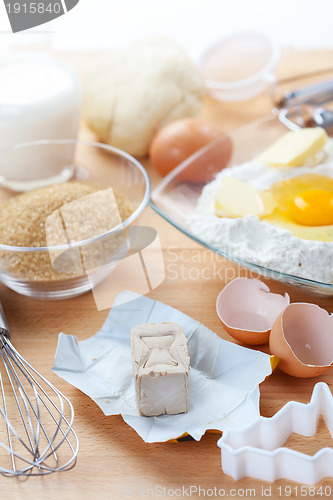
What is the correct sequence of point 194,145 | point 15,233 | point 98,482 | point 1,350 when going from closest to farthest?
1. point 98,482
2. point 1,350
3. point 15,233
4. point 194,145

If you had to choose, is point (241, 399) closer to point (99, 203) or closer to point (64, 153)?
point (99, 203)

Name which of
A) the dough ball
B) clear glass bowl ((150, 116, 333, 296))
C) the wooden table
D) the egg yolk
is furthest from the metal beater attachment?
the dough ball

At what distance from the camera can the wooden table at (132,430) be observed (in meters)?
0.65

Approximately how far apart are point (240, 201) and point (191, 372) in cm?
27

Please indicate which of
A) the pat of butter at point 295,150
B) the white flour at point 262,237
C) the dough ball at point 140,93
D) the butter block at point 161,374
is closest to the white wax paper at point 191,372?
the butter block at point 161,374

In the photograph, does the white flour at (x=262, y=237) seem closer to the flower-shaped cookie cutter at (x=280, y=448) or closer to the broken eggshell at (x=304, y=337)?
the broken eggshell at (x=304, y=337)

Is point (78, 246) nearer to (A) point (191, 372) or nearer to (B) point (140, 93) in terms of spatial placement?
(A) point (191, 372)

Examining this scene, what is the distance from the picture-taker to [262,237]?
2.82 feet

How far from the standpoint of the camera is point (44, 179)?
113 cm

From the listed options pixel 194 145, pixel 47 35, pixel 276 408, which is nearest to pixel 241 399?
pixel 276 408

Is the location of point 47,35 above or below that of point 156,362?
above

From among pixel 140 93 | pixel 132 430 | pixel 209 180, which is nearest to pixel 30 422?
pixel 132 430

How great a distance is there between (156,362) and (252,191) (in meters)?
0.34

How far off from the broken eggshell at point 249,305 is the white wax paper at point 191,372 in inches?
1.6
